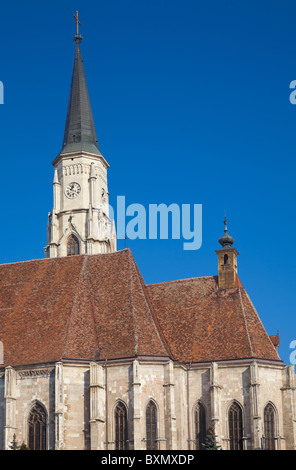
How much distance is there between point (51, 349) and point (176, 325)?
9541mm

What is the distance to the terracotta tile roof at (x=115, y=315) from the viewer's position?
57938mm

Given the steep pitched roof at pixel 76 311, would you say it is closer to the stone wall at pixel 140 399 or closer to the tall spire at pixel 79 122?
the stone wall at pixel 140 399

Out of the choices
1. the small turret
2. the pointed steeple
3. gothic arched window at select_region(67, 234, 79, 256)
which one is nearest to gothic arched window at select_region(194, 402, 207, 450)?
the small turret

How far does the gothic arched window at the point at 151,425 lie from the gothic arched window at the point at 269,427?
7425 millimetres

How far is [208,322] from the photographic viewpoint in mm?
61312

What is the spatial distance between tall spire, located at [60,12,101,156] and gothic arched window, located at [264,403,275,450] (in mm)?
52726

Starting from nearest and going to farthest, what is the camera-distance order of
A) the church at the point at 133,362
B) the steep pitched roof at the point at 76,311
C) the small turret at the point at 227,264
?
the church at the point at 133,362 → the steep pitched roof at the point at 76,311 → the small turret at the point at 227,264

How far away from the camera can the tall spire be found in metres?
104

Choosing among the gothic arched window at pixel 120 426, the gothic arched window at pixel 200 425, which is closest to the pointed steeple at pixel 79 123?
the gothic arched window at pixel 200 425

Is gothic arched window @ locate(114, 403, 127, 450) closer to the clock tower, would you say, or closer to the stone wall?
the stone wall

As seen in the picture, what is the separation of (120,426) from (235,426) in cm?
766

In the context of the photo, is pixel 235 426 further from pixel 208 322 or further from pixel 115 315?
pixel 115 315

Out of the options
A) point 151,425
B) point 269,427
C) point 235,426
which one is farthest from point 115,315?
point 269,427
